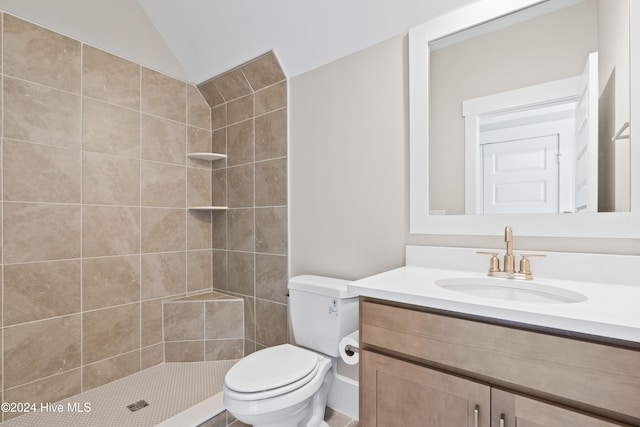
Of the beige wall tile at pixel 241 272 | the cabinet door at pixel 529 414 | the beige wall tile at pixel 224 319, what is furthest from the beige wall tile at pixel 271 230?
the cabinet door at pixel 529 414

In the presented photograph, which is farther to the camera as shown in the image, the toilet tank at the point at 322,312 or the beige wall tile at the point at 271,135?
the beige wall tile at the point at 271,135

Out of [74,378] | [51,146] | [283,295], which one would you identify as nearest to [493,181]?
[283,295]

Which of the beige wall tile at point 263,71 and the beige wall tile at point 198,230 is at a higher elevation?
the beige wall tile at point 263,71

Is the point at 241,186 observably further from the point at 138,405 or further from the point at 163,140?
the point at 138,405

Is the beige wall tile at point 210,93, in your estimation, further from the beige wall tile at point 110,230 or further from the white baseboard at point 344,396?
the white baseboard at point 344,396

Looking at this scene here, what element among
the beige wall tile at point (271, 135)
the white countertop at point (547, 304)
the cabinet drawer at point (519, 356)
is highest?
the beige wall tile at point (271, 135)

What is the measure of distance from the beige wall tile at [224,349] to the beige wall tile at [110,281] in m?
0.59

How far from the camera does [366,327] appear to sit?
1.08 m

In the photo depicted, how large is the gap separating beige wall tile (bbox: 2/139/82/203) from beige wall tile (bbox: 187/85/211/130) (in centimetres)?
81

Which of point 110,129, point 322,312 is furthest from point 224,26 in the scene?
point 322,312

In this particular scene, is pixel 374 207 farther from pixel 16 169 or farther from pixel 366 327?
pixel 16 169

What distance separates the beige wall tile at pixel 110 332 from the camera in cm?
186

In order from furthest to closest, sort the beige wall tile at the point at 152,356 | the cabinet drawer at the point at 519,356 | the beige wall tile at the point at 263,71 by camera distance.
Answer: the beige wall tile at the point at 152,356 < the beige wall tile at the point at 263,71 < the cabinet drawer at the point at 519,356

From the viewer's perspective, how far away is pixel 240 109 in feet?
7.54
